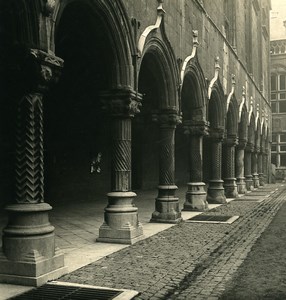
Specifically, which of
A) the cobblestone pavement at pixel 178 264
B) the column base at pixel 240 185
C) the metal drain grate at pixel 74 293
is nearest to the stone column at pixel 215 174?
the column base at pixel 240 185

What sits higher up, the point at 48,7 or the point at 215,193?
the point at 48,7

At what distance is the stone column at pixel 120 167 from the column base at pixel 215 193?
7.71 metres

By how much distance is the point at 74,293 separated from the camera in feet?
16.1

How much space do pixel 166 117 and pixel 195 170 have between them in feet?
9.88

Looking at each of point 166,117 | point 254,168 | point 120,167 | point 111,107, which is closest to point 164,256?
point 120,167

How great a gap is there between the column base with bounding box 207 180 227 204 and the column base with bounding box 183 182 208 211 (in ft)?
7.84

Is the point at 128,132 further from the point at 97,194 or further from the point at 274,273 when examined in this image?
the point at 97,194

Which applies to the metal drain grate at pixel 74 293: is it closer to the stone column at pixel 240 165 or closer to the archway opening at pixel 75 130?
the archway opening at pixel 75 130

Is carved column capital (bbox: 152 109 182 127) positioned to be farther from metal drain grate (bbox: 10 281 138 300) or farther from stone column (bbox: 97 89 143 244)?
metal drain grate (bbox: 10 281 138 300)

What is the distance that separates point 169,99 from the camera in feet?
35.8

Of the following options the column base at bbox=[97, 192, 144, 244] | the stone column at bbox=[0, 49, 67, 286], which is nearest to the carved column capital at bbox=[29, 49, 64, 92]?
the stone column at bbox=[0, 49, 67, 286]

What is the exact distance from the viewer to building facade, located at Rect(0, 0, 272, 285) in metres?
5.55

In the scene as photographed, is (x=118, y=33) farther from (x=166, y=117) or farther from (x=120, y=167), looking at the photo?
(x=166, y=117)

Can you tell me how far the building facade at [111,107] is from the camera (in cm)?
555
